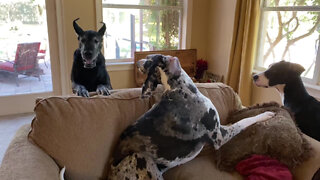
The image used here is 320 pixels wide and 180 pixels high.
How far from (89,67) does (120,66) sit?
1.90m

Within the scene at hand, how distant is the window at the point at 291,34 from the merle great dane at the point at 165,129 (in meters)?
1.81

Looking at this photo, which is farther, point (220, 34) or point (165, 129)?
point (220, 34)

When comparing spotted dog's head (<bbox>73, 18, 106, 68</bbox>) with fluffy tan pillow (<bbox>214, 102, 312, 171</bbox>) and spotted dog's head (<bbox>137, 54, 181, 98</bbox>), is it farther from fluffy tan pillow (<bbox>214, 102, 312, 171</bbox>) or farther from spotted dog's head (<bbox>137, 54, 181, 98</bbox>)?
fluffy tan pillow (<bbox>214, 102, 312, 171</bbox>)

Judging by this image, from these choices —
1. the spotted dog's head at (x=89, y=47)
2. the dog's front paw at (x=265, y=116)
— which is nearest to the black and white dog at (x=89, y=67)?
the spotted dog's head at (x=89, y=47)

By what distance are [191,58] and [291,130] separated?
234cm

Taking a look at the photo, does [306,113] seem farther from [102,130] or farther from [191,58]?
[191,58]

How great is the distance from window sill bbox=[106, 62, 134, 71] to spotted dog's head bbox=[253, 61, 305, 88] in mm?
1904

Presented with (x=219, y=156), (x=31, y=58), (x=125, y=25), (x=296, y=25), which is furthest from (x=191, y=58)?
(x=219, y=156)

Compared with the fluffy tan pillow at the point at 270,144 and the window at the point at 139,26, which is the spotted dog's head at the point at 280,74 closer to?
the fluffy tan pillow at the point at 270,144

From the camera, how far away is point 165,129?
1326 millimetres

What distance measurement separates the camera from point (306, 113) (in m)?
1.78

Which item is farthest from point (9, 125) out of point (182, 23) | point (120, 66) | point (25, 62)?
point (182, 23)

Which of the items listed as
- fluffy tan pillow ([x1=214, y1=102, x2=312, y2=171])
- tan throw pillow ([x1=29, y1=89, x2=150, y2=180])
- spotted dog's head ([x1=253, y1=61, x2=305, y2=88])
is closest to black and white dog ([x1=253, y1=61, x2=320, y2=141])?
spotted dog's head ([x1=253, y1=61, x2=305, y2=88])

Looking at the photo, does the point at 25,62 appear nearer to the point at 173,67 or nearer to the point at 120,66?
the point at 120,66
